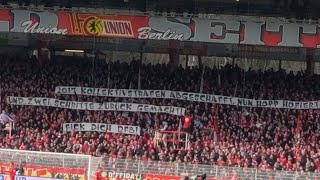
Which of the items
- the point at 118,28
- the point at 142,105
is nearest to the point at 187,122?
the point at 142,105

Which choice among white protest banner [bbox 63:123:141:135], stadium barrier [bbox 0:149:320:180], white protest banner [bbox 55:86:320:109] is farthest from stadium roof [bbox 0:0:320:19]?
stadium barrier [bbox 0:149:320:180]

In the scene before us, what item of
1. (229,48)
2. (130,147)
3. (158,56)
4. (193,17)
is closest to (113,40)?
(158,56)

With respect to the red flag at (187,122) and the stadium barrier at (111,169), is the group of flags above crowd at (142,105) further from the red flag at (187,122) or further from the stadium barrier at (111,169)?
the stadium barrier at (111,169)

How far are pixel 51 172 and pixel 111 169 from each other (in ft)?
6.01

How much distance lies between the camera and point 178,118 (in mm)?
29453

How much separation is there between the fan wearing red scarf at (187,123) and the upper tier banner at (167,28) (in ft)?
10.1

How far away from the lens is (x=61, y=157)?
2348 cm

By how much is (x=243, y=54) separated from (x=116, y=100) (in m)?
7.46

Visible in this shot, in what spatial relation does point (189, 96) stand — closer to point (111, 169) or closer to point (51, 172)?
point (111, 169)

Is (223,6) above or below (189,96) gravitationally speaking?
above

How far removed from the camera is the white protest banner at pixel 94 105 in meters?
29.4

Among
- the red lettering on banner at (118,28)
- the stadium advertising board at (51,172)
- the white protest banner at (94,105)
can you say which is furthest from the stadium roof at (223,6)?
the stadium advertising board at (51,172)

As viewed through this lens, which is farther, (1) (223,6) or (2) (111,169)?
(1) (223,6)

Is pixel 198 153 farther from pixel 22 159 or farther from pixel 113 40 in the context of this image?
pixel 113 40
